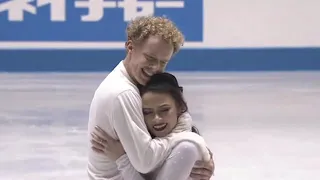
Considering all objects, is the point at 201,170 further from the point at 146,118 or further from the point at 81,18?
the point at 81,18

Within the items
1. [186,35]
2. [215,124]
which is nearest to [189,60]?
[186,35]

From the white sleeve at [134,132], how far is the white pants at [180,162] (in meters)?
0.05

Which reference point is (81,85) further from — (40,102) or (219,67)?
(219,67)

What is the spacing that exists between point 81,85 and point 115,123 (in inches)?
210

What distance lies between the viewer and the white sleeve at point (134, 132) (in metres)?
1.89

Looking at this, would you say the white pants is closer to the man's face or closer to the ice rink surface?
the man's face

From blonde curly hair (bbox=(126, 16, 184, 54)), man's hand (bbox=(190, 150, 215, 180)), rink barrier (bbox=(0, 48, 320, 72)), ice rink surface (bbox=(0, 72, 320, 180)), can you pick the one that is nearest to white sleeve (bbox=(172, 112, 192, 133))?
man's hand (bbox=(190, 150, 215, 180))

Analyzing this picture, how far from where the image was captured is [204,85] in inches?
286

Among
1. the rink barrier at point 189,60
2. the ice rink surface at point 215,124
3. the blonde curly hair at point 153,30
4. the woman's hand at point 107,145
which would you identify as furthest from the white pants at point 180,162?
the rink barrier at point 189,60

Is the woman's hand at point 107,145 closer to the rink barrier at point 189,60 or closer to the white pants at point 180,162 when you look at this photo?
the white pants at point 180,162

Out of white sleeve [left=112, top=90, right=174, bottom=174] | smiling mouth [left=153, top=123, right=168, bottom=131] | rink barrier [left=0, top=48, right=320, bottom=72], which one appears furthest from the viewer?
rink barrier [left=0, top=48, right=320, bottom=72]

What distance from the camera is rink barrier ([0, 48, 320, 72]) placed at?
28.1 feet

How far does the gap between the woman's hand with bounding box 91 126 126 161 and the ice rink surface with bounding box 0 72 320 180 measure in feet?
4.10

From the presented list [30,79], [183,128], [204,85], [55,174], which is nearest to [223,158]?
[55,174]
